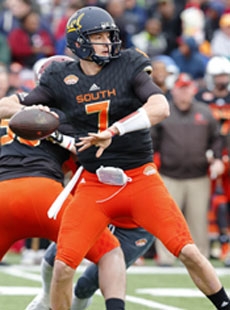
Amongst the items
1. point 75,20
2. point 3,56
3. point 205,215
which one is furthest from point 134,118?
point 3,56

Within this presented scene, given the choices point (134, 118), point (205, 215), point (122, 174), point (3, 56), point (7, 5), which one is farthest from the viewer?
point (7, 5)

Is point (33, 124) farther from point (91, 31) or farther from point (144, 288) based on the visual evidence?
point (144, 288)

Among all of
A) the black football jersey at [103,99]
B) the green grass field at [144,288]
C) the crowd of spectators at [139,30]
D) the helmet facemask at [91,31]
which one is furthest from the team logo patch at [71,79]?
the crowd of spectators at [139,30]

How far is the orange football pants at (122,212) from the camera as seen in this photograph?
5383 millimetres

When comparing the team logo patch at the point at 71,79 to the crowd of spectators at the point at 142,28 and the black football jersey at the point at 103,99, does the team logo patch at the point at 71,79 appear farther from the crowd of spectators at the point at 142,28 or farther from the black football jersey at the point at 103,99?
the crowd of spectators at the point at 142,28

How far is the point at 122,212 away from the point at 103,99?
63cm

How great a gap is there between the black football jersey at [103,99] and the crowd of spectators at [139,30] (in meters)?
5.79

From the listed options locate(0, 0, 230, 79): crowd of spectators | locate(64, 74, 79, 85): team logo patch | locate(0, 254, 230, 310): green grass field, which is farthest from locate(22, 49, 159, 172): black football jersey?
locate(0, 0, 230, 79): crowd of spectators

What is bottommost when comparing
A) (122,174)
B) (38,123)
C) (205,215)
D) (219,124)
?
(205,215)

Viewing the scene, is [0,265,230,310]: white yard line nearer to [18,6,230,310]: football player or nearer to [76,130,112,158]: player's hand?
[18,6,230,310]: football player

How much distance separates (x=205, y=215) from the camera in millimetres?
10234

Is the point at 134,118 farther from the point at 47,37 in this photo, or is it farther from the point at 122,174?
the point at 47,37

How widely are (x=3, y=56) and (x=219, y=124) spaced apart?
3.51 m

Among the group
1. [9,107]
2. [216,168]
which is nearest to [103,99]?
[9,107]
